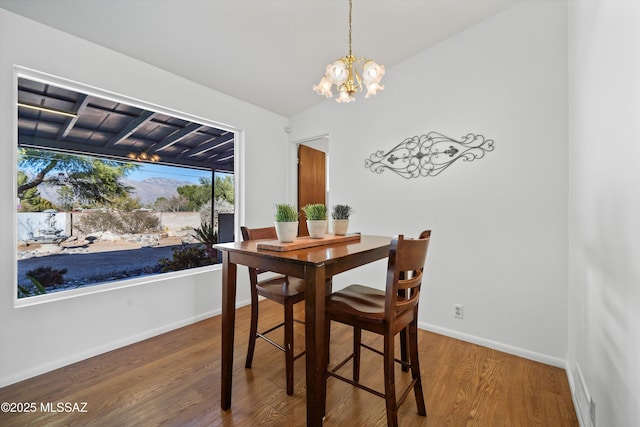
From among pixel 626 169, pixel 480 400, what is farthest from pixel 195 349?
pixel 626 169

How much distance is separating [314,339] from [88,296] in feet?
6.70

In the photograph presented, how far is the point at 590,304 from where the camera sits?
1.27 meters

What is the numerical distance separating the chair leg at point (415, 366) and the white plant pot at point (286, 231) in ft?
2.75

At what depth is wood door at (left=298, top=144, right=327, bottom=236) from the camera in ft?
12.8

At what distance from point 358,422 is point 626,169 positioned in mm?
1618

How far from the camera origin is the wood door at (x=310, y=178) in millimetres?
3887

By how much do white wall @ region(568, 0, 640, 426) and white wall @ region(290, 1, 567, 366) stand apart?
1.35 feet

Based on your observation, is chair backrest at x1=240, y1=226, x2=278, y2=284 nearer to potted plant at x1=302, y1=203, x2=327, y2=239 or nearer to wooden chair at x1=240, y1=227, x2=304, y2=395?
wooden chair at x1=240, y1=227, x2=304, y2=395

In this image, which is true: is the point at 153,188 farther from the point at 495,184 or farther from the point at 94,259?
the point at 495,184

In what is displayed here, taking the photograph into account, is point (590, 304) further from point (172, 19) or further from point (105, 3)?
point (105, 3)

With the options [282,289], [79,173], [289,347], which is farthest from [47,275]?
[289,347]

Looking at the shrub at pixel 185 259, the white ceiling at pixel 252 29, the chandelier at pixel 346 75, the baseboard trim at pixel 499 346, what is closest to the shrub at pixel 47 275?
the shrub at pixel 185 259

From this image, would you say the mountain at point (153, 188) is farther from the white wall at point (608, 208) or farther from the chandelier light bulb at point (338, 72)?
the white wall at point (608, 208)

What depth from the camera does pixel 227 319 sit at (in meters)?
1.51
